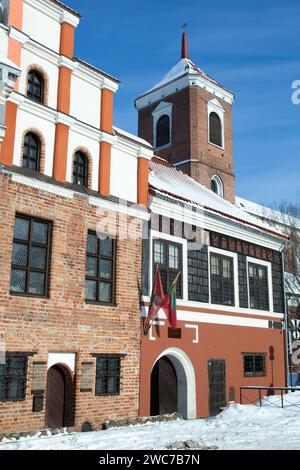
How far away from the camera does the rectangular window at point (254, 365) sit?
64.4 feet

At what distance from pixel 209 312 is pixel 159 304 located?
3.26m

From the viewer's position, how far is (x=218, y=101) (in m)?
34.2

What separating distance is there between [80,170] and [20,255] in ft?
10.8

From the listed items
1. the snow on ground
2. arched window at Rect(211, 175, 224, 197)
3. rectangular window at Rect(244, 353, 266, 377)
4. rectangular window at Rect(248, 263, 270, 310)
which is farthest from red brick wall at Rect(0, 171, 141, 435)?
arched window at Rect(211, 175, 224, 197)

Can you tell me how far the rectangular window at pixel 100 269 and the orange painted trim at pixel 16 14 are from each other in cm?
569

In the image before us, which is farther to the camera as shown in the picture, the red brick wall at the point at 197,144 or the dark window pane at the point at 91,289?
the red brick wall at the point at 197,144

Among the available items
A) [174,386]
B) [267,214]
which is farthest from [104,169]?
[267,214]

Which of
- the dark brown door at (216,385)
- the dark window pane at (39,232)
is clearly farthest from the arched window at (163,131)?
the dark window pane at (39,232)

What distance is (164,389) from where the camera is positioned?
55.2 feet

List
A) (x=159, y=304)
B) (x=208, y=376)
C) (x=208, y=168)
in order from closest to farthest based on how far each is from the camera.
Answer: (x=159, y=304) → (x=208, y=376) → (x=208, y=168)

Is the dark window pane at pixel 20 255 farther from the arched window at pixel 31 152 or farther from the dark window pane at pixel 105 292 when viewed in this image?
the dark window pane at pixel 105 292

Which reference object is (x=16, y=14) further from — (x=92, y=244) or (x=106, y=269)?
(x=106, y=269)
